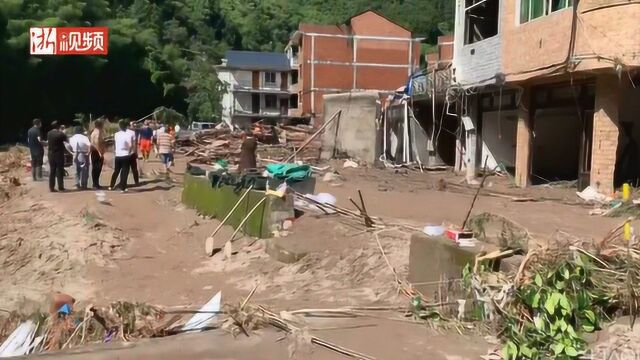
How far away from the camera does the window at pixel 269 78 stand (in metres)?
69.7

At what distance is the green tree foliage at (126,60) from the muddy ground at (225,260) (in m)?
31.6

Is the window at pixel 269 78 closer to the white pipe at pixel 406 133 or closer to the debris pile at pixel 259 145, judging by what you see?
the debris pile at pixel 259 145

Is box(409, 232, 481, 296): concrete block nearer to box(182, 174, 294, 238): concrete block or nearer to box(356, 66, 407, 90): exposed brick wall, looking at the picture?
box(182, 174, 294, 238): concrete block

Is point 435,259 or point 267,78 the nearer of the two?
point 435,259

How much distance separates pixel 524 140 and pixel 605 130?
3419 mm

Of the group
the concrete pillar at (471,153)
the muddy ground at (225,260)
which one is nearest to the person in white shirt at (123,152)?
the muddy ground at (225,260)

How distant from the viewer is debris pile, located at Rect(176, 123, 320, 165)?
83.0ft

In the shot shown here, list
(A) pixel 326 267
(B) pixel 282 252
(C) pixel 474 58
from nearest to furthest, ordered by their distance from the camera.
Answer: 1. (A) pixel 326 267
2. (B) pixel 282 252
3. (C) pixel 474 58

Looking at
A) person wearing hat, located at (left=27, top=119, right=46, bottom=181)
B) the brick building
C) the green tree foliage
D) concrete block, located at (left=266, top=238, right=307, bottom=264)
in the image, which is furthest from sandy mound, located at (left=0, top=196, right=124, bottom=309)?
the brick building

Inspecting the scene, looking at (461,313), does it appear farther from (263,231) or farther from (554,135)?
(554,135)

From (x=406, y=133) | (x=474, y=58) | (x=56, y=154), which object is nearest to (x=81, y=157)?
(x=56, y=154)

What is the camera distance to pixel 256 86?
70.1 meters

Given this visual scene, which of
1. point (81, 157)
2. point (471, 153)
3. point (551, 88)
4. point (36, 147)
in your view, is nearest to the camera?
point (81, 157)

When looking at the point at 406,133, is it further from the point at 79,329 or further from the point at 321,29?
the point at 321,29
